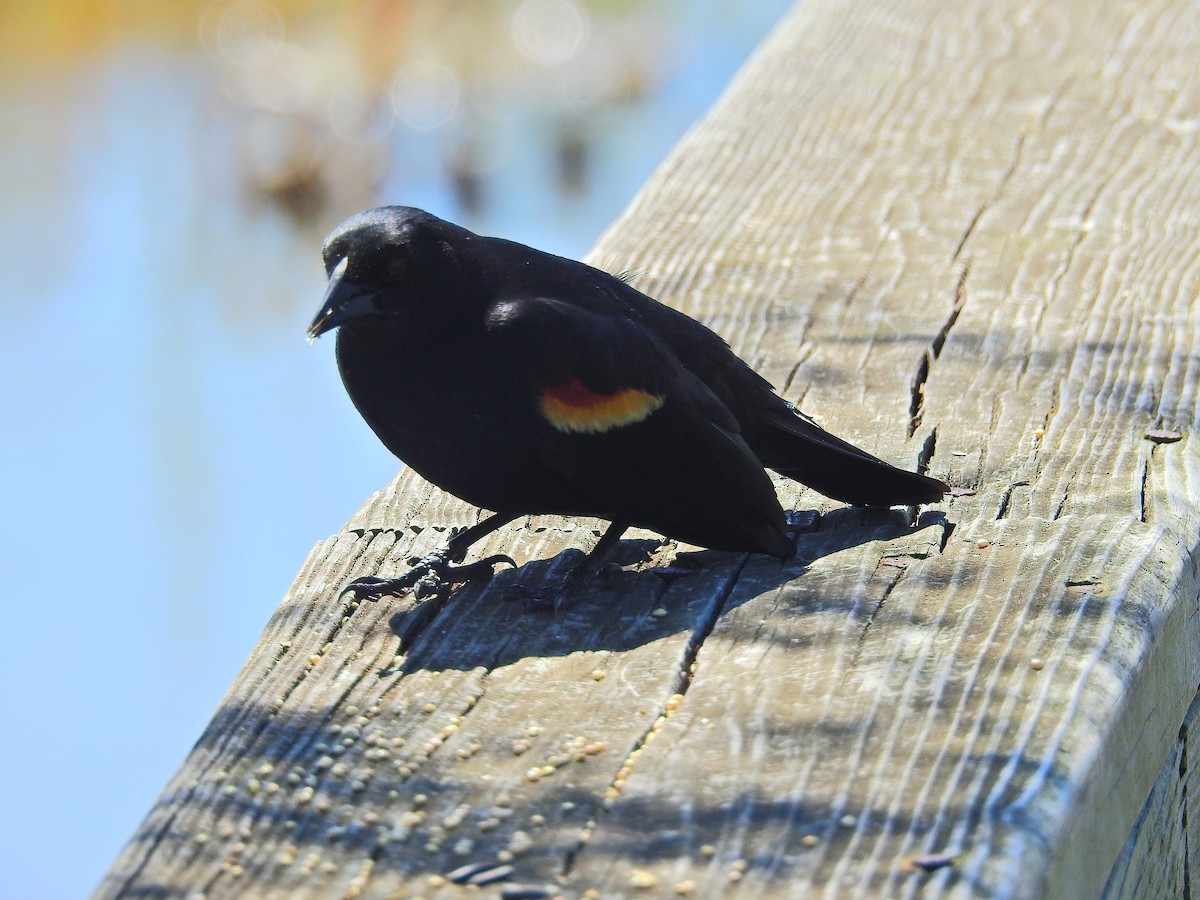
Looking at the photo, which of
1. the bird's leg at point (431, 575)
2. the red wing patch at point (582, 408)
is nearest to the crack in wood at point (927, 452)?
the red wing patch at point (582, 408)

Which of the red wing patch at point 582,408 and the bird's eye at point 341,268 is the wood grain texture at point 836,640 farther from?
the bird's eye at point 341,268

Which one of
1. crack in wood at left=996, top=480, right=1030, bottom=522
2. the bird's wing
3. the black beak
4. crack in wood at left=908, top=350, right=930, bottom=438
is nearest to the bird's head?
the black beak

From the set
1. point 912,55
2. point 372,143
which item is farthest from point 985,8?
point 372,143

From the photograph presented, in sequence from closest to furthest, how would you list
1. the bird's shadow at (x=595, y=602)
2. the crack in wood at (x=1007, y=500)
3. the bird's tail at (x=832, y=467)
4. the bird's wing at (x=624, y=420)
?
the bird's shadow at (x=595, y=602)
the crack in wood at (x=1007, y=500)
the bird's tail at (x=832, y=467)
the bird's wing at (x=624, y=420)

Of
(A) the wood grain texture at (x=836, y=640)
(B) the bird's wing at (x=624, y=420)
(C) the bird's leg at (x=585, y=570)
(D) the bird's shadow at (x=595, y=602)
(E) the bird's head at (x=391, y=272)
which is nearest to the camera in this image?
(A) the wood grain texture at (x=836, y=640)

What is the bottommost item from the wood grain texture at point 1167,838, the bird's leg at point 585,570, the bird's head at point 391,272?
the wood grain texture at point 1167,838

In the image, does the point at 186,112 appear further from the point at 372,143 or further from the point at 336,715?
the point at 336,715

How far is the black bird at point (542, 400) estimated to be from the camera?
2.55m

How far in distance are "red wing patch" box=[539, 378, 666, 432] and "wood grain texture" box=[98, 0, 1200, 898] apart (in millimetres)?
205

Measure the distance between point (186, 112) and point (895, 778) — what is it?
9.93 metres

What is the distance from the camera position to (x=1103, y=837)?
5.13 ft

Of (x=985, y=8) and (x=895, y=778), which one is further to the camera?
(x=985, y=8)

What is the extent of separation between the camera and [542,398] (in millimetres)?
2619

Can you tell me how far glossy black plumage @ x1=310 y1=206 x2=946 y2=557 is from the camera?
8.38 ft
